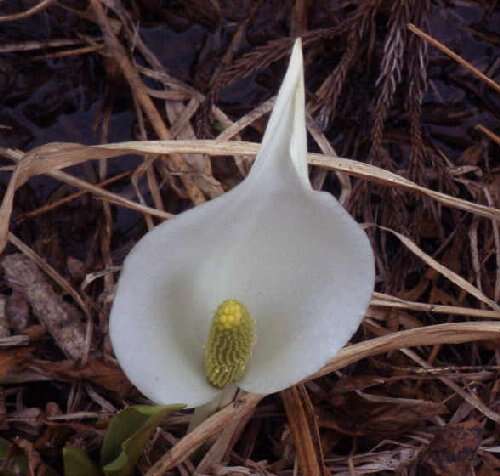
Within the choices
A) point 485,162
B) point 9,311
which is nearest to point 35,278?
point 9,311

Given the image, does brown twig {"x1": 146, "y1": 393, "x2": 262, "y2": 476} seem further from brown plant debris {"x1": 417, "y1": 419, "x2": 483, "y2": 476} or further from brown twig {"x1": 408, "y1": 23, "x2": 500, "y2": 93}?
brown twig {"x1": 408, "y1": 23, "x2": 500, "y2": 93}

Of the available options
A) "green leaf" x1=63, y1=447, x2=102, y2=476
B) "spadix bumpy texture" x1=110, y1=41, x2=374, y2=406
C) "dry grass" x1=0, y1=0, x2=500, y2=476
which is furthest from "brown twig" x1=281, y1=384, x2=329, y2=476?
"green leaf" x1=63, y1=447, x2=102, y2=476

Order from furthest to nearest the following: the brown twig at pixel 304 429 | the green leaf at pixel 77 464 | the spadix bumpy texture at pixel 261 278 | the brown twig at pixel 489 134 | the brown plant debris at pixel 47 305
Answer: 1. the brown twig at pixel 489 134
2. the brown plant debris at pixel 47 305
3. the brown twig at pixel 304 429
4. the green leaf at pixel 77 464
5. the spadix bumpy texture at pixel 261 278

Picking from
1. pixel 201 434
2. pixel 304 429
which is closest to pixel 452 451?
pixel 304 429

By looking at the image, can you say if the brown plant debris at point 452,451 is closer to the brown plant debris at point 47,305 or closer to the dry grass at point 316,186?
the dry grass at point 316,186

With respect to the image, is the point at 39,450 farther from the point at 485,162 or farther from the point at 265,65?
the point at 485,162

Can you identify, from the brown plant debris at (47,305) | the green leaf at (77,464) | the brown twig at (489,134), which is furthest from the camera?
the brown twig at (489,134)

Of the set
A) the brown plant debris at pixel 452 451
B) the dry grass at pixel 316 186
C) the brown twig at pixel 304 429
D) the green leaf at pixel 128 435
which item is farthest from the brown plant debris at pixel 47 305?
the brown plant debris at pixel 452 451
